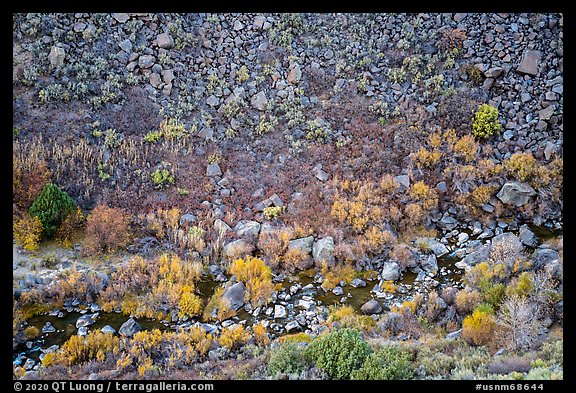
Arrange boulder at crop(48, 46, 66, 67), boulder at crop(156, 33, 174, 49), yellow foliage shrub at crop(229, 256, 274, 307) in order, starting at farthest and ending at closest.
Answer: boulder at crop(156, 33, 174, 49)
boulder at crop(48, 46, 66, 67)
yellow foliage shrub at crop(229, 256, 274, 307)

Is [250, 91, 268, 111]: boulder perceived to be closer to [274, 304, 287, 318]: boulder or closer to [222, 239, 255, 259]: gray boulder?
[222, 239, 255, 259]: gray boulder

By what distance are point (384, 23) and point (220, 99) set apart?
813cm

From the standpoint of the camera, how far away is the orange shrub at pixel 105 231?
42.8ft

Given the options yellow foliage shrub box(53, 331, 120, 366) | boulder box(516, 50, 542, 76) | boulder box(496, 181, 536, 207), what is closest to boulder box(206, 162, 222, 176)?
yellow foliage shrub box(53, 331, 120, 366)

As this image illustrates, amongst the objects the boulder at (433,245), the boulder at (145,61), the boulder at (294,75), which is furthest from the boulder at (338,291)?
the boulder at (145,61)

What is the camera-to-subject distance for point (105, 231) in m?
13.2

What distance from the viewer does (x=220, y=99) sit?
18.2m

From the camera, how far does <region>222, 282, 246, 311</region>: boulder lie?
11.6 meters

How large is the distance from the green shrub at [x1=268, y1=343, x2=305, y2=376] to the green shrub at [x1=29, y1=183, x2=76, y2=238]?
8065mm

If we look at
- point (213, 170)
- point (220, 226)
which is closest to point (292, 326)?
point (220, 226)

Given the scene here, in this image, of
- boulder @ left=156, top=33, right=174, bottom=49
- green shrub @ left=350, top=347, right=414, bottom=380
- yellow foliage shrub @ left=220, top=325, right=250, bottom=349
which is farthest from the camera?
boulder @ left=156, top=33, right=174, bottom=49

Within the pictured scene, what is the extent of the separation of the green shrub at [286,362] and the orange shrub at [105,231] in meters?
6.71

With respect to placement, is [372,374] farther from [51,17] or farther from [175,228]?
[51,17]

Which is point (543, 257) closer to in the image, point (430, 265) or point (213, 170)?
point (430, 265)
